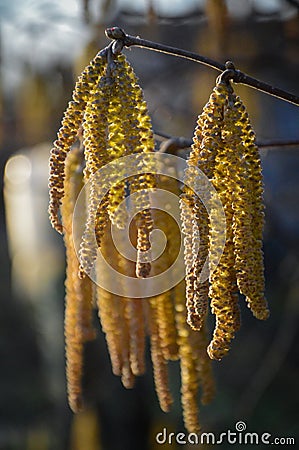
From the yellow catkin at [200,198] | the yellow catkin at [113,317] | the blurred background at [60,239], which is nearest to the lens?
the yellow catkin at [200,198]

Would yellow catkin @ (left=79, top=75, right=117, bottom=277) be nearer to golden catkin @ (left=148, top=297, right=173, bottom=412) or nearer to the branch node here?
the branch node

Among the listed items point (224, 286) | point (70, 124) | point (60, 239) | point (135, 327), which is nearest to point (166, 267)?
point (135, 327)

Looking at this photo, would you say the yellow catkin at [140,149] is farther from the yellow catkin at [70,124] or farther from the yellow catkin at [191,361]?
the yellow catkin at [191,361]

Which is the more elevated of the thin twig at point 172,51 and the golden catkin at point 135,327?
the thin twig at point 172,51

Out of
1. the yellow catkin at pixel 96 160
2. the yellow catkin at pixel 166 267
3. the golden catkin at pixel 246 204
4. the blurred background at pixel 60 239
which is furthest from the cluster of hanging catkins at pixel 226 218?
the blurred background at pixel 60 239

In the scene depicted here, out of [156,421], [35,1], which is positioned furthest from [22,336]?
[35,1]

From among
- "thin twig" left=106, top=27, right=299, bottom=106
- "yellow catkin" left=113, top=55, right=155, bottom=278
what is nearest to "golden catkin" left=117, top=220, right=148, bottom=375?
"yellow catkin" left=113, top=55, right=155, bottom=278

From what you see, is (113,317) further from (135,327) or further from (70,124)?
(70,124)
